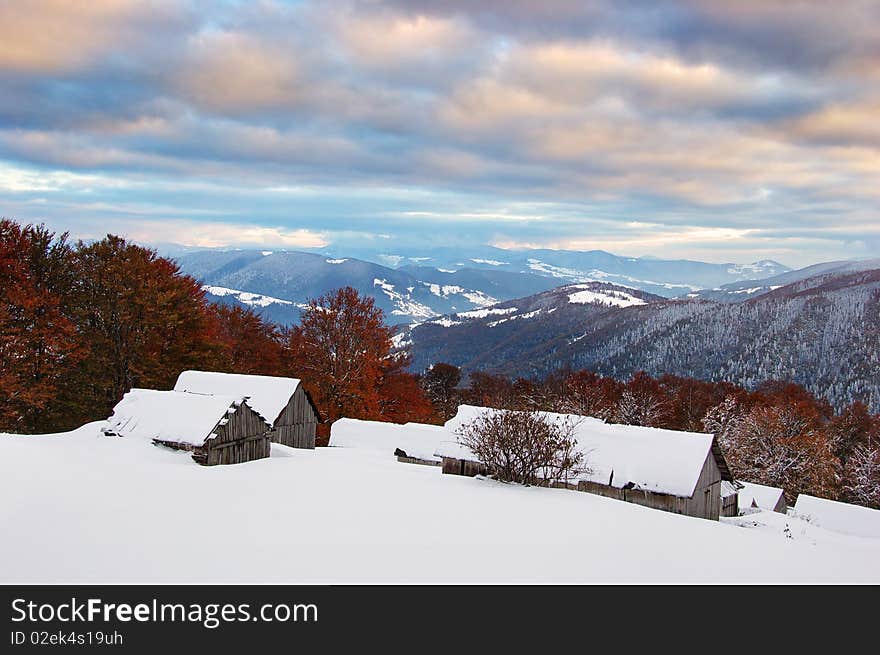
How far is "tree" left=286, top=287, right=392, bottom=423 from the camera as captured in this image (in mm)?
43281

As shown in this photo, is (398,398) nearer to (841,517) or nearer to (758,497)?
(758,497)

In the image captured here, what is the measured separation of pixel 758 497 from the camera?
3612 cm

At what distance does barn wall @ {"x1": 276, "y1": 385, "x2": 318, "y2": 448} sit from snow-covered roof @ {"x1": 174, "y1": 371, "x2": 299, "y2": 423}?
56cm

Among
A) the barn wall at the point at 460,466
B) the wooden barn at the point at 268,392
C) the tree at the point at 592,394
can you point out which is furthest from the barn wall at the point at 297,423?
the tree at the point at 592,394

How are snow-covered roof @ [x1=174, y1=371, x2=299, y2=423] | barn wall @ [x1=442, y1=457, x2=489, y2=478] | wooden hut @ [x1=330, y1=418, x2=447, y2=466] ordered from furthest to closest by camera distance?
wooden hut @ [x1=330, y1=418, x2=447, y2=466] < snow-covered roof @ [x1=174, y1=371, x2=299, y2=423] < barn wall @ [x1=442, y1=457, x2=489, y2=478]

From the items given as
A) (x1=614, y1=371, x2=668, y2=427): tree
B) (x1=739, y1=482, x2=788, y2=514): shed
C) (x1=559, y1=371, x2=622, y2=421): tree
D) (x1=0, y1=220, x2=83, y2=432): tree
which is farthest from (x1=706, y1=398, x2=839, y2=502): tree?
(x1=0, y1=220, x2=83, y2=432): tree

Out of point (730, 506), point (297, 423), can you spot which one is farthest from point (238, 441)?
point (730, 506)

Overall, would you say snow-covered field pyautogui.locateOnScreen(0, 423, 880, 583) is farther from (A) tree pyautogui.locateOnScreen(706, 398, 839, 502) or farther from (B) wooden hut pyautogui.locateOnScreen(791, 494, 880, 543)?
(A) tree pyautogui.locateOnScreen(706, 398, 839, 502)

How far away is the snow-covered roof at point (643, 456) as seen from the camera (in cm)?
2239

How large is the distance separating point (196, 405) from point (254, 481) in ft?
25.3

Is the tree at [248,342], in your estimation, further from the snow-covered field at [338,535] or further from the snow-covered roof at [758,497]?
the snow-covered roof at [758,497]
